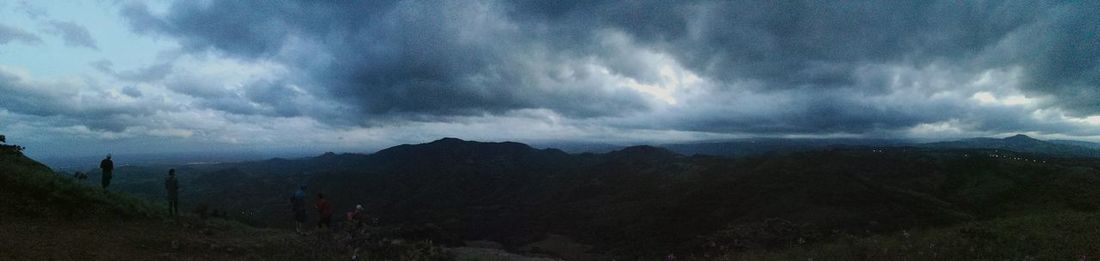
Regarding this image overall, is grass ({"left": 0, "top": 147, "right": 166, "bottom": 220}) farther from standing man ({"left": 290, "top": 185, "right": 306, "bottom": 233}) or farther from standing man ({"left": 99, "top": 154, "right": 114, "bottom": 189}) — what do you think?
standing man ({"left": 290, "top": 185, "right": 306, "bottom": 233})

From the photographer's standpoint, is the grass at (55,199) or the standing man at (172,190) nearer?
the grass at (55,199)

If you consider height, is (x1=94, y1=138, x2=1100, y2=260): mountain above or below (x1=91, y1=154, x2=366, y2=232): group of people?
below

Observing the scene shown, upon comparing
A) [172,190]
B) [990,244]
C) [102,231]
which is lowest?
[990,244]

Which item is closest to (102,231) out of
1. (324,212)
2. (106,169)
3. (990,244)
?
(324,212)

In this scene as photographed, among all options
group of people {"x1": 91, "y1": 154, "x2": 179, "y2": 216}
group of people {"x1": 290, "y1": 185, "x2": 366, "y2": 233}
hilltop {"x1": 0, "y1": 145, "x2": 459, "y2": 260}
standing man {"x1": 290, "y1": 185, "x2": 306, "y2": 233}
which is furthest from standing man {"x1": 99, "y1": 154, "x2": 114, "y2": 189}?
group of people {"x1": 290, "y1": 185, "x2": 366, "y2": 233}

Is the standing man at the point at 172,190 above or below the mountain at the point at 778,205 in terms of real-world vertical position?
above

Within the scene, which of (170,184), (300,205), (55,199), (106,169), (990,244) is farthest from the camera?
(106,169)

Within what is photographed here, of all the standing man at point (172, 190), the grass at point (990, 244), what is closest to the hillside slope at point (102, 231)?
the standing man at point (172, 190)

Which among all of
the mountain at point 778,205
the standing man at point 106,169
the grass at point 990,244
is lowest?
the mountain at point 778,205

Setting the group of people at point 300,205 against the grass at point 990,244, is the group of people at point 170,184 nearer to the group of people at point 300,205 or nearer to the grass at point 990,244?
the group of people at point 300,205

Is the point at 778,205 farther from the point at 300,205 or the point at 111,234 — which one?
the point at 111,234

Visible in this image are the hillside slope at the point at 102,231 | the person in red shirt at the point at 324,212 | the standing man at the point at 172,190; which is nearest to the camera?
the hillside slope at the point at 102,231

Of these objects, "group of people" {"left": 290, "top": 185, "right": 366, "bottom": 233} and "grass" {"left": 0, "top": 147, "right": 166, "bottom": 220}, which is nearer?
"grass" {"left": 0, "top": 147, "right": 166, "bottom": 220}

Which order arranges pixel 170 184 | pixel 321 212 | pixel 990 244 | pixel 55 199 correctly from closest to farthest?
pixel 990 244 → pixel 55 199 → pixel 321 212 → pixel 170 184
